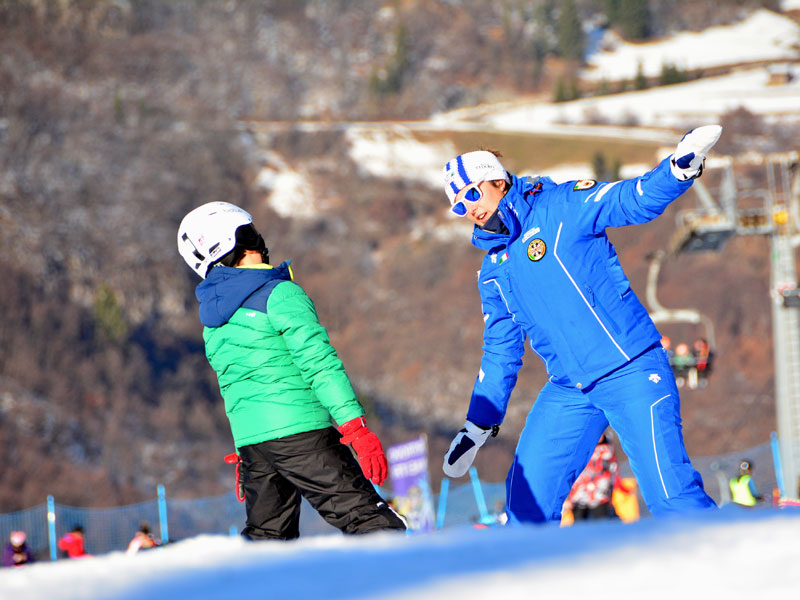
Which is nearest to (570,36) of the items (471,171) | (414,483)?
(414,483)

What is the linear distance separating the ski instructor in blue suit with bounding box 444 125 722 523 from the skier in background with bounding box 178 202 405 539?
524mm

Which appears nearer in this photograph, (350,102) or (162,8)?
(350,102)

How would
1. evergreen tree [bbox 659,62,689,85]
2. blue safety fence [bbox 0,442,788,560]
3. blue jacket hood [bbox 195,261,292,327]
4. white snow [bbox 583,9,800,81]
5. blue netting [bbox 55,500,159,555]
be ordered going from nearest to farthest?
1. blue jacket hood [bbox 195,261,292,327]
2. blue safety fence [bbox 0,442,788,560]
3. blue netting [bbox 55,500,159,555]
4. evergreen tree [bbox 659,62,689,85]
5. white snow [bbox 583,9,800,81]

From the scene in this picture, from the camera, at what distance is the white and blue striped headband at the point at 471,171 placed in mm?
3467

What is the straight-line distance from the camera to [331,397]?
3.23m

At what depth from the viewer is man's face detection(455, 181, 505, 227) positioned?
3.44 metres

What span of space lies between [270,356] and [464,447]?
0.74 m

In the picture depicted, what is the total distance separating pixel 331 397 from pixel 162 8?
4286 inches

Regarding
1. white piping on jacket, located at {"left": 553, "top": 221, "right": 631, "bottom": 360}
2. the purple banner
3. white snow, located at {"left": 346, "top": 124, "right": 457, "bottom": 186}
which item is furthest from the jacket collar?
white snow, located at {"left": 346, "top": 124, "right": 457, "bottom": 186}

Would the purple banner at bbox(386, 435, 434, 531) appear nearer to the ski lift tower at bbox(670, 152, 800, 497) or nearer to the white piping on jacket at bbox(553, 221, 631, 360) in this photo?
the ski lift tower at bbox(670, 152, 800, 497)

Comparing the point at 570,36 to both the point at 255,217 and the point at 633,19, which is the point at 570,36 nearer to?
the point at 633,19

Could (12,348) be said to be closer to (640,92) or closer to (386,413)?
(386,413)

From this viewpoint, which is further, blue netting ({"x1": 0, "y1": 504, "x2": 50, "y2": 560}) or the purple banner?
blue netting ({"x1": 0, "y1": 504, "x2": 50, "y2": 560})

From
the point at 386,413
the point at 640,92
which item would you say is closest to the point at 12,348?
the point at 386,413
